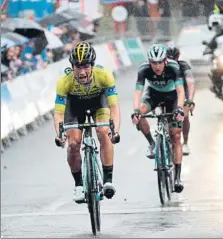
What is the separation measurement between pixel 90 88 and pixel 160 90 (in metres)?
1.92

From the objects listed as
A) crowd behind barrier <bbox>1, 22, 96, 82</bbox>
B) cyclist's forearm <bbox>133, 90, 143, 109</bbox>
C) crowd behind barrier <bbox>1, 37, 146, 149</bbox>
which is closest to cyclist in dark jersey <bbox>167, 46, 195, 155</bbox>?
cyclist's forearm <bbox>133, 90, 143, 109</bbox>

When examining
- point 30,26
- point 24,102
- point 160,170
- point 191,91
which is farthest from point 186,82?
point 24,102

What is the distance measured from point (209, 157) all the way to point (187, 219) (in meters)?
3.36

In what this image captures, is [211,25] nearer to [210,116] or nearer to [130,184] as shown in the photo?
[210,116]

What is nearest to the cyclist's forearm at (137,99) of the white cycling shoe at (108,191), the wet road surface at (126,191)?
the white cycling shoe at (108,191)

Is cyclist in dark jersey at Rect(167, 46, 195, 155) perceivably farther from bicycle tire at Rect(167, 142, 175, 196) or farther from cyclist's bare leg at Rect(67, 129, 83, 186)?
bicycle tire at Rect(167, 142, 175, 196)

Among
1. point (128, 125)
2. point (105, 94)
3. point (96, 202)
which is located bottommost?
point (128, 125)

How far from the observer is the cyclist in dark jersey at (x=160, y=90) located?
30.0ft

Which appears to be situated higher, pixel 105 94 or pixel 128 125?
pixel 105 94

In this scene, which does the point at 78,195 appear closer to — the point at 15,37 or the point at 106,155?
the point at 106,155

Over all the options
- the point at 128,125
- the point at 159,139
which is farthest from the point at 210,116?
the point at 128,125

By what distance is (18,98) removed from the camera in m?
20.0

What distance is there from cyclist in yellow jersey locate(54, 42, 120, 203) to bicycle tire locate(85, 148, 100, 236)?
128mm

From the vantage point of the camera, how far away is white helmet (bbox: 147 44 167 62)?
8579 mm
